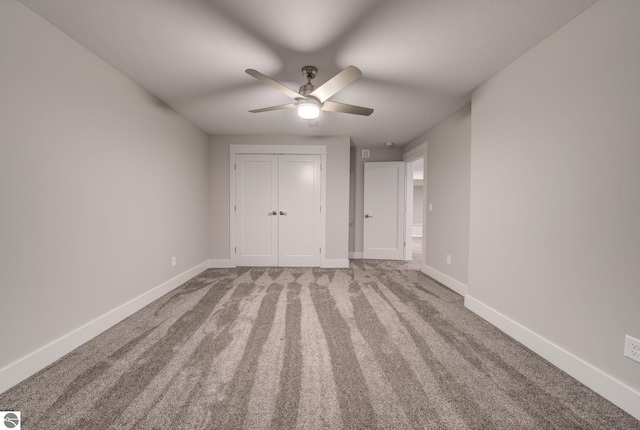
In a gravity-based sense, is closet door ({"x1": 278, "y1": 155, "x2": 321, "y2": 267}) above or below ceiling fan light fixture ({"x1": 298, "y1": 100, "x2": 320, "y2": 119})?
below

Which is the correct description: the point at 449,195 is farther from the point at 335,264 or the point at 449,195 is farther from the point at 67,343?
the point at 67,343

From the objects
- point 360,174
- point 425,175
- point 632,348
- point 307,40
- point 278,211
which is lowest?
point 632,348

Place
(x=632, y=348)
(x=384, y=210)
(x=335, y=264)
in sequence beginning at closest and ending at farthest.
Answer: (x=632, y=348) → (x=335, y=264) → (x=384, y=210)

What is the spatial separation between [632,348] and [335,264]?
3.15 metres

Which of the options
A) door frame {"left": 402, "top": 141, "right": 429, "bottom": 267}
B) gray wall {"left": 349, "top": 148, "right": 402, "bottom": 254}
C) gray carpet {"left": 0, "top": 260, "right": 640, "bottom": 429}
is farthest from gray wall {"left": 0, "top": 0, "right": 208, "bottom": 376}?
door frame {"left": 402, "top": 141, "right": 429, "bottom": 267}

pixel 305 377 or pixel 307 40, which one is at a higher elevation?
pixel 307 40

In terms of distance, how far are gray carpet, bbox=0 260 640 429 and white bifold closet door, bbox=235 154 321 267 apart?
171 centimetres

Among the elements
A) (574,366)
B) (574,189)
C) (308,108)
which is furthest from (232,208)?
(574,366)

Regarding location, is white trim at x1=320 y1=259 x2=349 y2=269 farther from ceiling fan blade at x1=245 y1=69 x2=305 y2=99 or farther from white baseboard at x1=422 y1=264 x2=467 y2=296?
ceiling fan blade at x1=245 y1=69 x2=305 y2=99

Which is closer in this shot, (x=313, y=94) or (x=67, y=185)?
(x=67, y=185)

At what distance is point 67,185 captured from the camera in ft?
5.32

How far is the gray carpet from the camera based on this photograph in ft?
3.57

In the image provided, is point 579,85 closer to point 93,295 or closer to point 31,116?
point 31,116

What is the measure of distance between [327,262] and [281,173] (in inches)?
71.1
